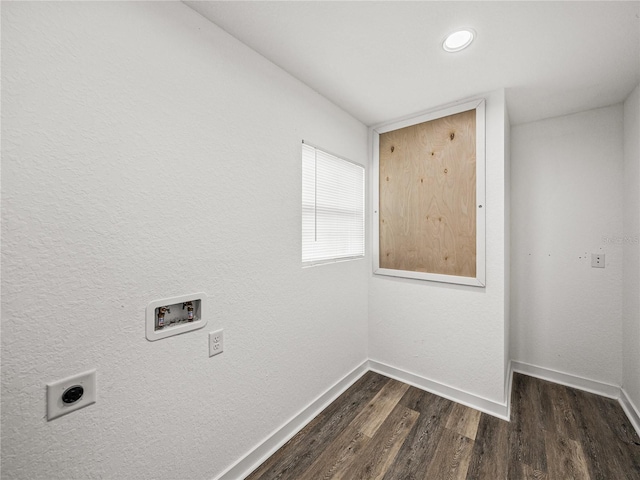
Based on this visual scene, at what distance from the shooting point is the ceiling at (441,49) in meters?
1.22

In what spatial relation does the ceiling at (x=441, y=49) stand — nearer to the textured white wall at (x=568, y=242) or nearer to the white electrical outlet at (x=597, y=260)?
the textured white wall at (x=568, y=242)

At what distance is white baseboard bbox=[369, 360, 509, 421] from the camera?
6.26ft

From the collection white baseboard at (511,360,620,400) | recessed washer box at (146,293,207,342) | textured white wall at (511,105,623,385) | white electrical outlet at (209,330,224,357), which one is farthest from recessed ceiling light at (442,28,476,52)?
white baseboard at (511,360,620,400)

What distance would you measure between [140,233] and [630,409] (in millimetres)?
3262

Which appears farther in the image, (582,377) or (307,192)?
(582,377)

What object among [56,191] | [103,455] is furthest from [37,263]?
[103,455]

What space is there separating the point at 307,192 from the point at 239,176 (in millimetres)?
578

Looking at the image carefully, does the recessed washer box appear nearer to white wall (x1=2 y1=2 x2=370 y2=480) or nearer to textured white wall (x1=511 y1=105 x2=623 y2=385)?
white wall (x1=2 y1=2 x2=370 y2=480)

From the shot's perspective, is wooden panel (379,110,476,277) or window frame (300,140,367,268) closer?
window frame (300,140,367,268)

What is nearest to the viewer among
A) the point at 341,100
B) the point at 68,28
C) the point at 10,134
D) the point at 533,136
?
the point at 10,134

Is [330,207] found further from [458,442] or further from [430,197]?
[458,442]

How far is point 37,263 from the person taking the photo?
33.3 inches

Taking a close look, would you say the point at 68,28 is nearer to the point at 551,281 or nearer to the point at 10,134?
the point at 10,134

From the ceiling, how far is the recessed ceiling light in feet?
0.12
